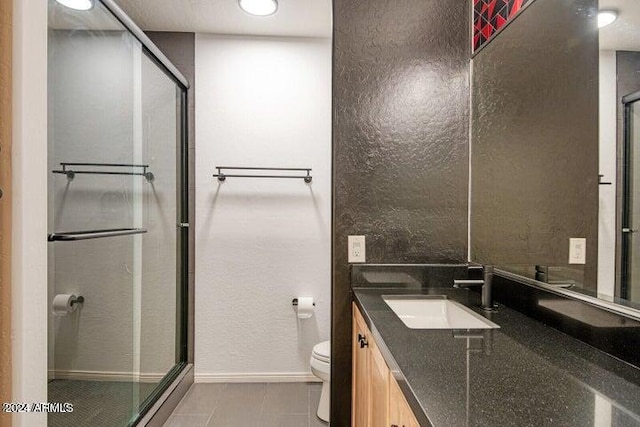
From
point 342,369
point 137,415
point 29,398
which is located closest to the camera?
point 29,398

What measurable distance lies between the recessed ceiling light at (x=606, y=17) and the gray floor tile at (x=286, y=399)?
2.32 meters

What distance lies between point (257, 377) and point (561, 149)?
7.75 feet

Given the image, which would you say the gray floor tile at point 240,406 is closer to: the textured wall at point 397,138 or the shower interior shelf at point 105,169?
the textured wall at point 397,138

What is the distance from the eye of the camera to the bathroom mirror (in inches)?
34.4

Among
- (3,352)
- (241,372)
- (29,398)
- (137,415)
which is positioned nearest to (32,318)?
(3,352)

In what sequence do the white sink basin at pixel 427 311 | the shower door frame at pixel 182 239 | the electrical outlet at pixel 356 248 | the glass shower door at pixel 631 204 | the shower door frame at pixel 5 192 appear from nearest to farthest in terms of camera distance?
the glass shower door at pixel 631 204, the shower door frame at pixel 5 192, the white sink basin at pixel 427 311, the electrical outlet at pixel 356 248, the shower door frame at pixel 182 239

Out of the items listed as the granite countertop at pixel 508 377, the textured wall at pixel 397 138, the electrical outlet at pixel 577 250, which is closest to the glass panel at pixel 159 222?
the textured wall at pixel 397 138

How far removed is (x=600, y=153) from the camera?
3.15 feet

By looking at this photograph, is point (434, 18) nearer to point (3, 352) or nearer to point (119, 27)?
point (119, 27)

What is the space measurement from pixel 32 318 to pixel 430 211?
1.68 meters

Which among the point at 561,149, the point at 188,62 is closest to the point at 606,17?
the point at 561,149

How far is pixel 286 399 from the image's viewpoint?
2.24m

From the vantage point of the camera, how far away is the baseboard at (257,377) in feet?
8.04

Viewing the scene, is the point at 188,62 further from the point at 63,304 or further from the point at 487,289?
the point at 487,289
